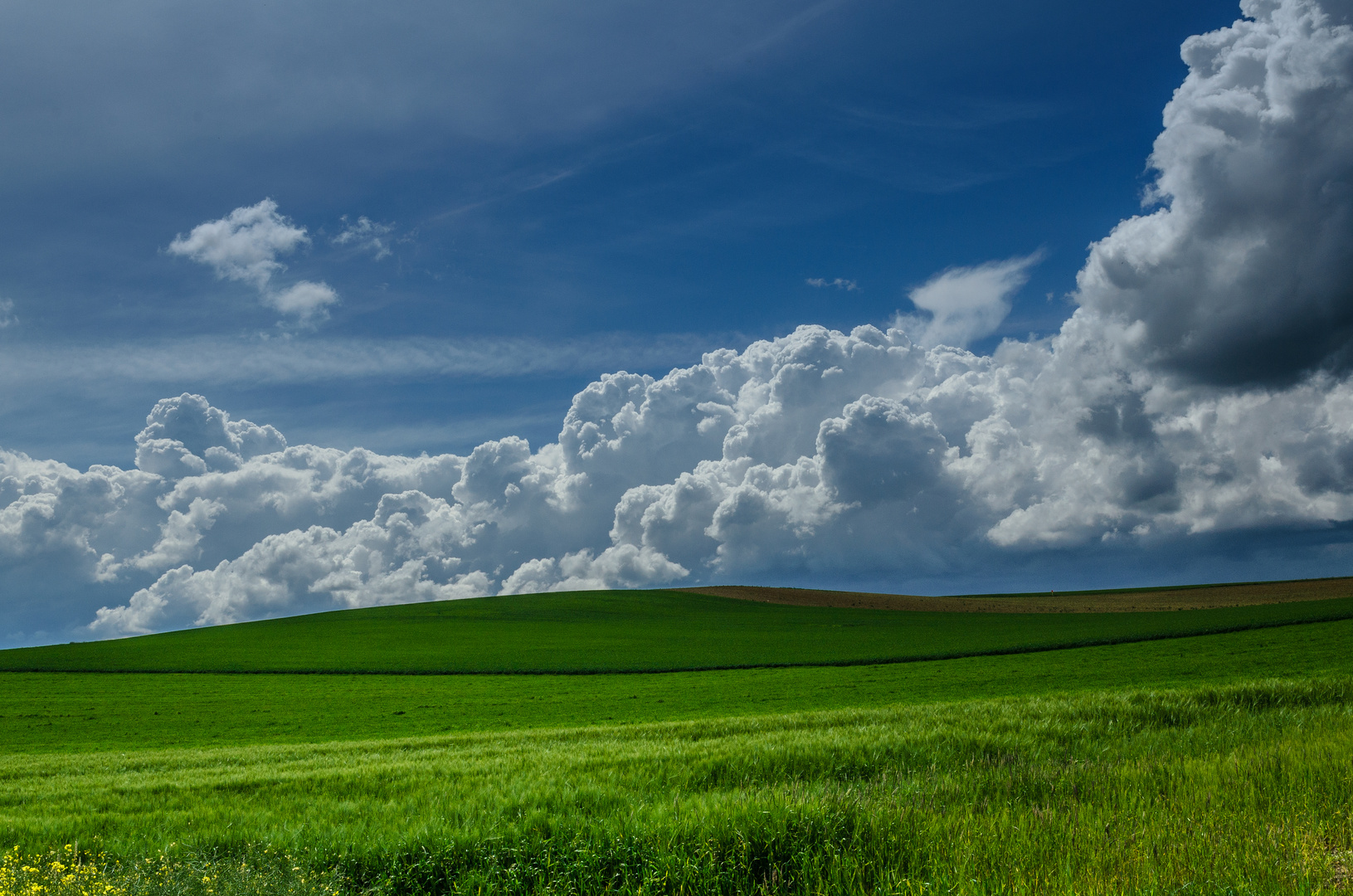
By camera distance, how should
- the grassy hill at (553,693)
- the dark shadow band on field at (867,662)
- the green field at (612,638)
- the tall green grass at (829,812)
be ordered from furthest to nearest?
the green field at (612,638) < the dark shadow band on field at (867,662) < the grassy hill at (553,693) < the tall green grass at (829,812)

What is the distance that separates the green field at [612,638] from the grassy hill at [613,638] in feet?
0.56

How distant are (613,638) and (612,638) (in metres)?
0.08

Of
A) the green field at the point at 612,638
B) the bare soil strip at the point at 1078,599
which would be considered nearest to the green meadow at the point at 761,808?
the green field at the point at 612,638

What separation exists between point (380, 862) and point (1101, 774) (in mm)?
6139

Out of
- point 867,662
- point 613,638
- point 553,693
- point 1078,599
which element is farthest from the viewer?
point 1078,599

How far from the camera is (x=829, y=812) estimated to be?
18.0ft

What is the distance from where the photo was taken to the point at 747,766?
7.82 metres

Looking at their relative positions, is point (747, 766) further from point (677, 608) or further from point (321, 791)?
point (677, 608)

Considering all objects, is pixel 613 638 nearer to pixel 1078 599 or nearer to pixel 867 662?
pixel 867 662

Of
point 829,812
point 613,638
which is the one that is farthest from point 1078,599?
point 829,812

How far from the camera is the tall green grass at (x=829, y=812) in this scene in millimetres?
4695

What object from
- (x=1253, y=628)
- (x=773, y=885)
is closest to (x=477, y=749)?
(x=773, y=885)

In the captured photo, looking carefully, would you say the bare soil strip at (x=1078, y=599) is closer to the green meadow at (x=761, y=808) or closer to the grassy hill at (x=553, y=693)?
the grassy hill at (x=553, y=693)

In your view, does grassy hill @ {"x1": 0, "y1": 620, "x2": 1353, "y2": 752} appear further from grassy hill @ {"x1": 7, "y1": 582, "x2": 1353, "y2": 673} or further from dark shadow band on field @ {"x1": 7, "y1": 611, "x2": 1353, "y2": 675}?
grassy hill @ {"x1": 7, "y1": 582, "x2": 1353, "y2": 673}
